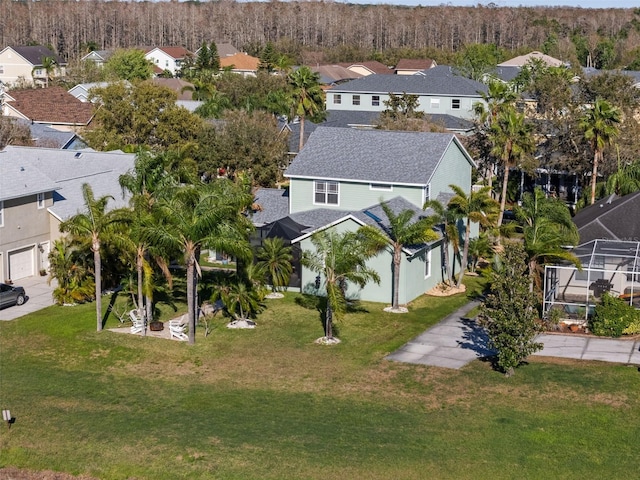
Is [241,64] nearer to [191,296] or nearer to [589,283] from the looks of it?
[589,283]

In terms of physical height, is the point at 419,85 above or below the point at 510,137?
below

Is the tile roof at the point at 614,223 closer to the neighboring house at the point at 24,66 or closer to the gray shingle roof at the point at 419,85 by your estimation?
the gray shingle roof at the point at 419,85

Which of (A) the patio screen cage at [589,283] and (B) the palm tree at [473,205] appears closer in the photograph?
(A) the patio screen cage at [589,283]

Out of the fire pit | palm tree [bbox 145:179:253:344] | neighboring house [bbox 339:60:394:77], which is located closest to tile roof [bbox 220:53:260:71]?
neighboring house [bbox 339:60:394:77]

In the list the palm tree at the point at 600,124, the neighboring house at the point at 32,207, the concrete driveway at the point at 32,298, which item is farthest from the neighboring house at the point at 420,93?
the concrete driveway at the point at 32,298

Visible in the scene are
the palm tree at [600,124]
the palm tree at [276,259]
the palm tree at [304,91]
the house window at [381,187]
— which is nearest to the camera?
the palm tree at [276,259]

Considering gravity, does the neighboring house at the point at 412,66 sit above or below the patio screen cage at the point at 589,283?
above

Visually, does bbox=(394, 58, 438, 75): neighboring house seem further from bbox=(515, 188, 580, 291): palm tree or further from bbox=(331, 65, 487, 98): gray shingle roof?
bbox=(515, 188, 580, 291): palm tree

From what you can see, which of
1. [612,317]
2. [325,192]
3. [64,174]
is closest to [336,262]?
[612,317]
